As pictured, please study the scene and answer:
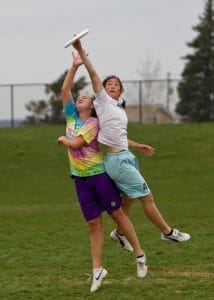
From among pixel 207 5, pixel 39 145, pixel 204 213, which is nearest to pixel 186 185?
pixel 204 213

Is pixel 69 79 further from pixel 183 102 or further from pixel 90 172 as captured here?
pixel 183 102

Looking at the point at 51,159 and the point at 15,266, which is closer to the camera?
the point at 15,266

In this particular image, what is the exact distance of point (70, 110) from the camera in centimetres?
723

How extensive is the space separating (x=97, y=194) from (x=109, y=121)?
762mm

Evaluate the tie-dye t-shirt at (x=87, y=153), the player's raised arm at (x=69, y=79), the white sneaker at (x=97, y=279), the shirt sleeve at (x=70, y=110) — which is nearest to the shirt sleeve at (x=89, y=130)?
the tie-dye t-shirt at (x=87, y=153)

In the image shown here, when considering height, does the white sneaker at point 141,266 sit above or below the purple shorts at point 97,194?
below

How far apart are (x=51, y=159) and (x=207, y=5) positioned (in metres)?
38.0

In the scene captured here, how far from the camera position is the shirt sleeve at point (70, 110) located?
284 inches

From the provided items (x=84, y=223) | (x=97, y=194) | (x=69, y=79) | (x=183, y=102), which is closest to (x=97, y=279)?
(x=97, y=194)

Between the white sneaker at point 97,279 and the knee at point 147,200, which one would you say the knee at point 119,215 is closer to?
the knee at point 147,200

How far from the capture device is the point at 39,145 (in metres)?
28.2

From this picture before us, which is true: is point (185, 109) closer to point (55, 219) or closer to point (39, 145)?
point (39, 145)

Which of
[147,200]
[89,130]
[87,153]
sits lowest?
[147,200]

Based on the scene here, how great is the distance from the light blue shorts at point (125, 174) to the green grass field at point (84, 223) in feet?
3.27
